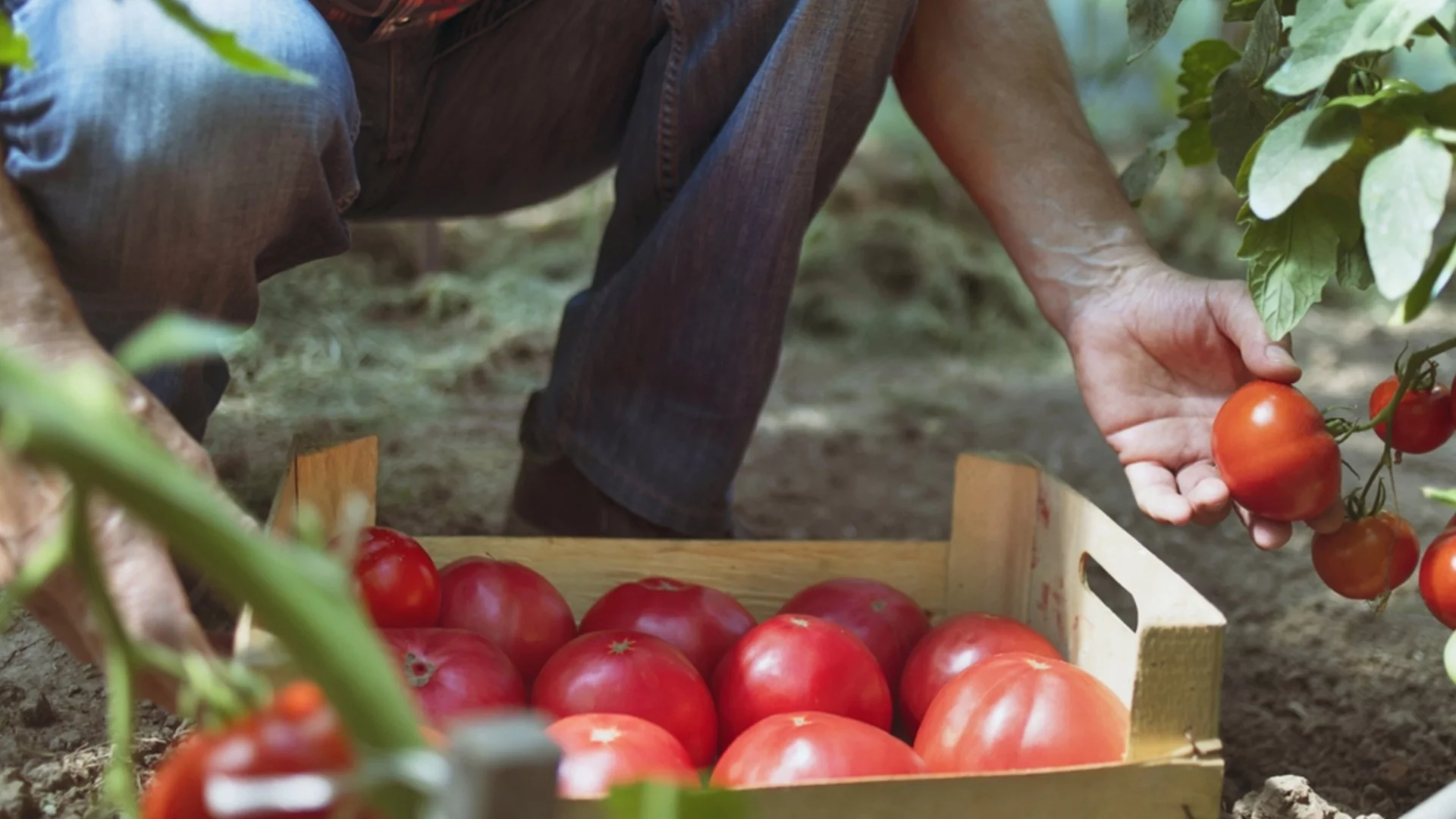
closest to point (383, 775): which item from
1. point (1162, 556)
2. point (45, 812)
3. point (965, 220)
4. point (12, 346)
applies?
point (12, 346)

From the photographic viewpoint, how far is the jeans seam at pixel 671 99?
155 centimetres

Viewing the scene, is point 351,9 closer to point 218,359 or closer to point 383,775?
point 218,359

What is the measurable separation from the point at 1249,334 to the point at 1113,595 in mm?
714

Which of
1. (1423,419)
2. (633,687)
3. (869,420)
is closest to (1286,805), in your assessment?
(1423,419)

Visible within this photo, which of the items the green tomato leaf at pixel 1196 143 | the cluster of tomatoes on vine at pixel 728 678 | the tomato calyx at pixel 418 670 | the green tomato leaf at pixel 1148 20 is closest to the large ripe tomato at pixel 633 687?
the cluster of tomatoes on vine at pixel 728 678

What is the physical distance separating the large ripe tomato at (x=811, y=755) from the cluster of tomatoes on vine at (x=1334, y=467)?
0.37 metres

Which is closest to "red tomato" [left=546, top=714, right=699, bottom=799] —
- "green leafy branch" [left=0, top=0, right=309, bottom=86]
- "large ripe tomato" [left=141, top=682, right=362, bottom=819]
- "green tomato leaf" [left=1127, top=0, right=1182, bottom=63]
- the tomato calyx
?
the tomato calyx

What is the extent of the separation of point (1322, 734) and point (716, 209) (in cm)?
83

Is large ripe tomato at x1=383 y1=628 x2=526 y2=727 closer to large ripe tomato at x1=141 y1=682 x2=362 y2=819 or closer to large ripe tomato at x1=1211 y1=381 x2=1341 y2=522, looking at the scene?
large ripe tomato at x1=141 y1=682 x2=362 y2=819

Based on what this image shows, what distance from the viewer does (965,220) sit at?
3.83 m

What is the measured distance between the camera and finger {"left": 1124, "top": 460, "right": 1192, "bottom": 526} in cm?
119

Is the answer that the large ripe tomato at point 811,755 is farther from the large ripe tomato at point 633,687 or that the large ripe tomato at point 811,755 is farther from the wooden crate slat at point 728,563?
the wooden crate slat at point 728,563

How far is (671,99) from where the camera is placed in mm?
1572

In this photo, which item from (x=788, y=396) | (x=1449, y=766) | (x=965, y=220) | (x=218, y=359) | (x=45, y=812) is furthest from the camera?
(x=965, y=220)
